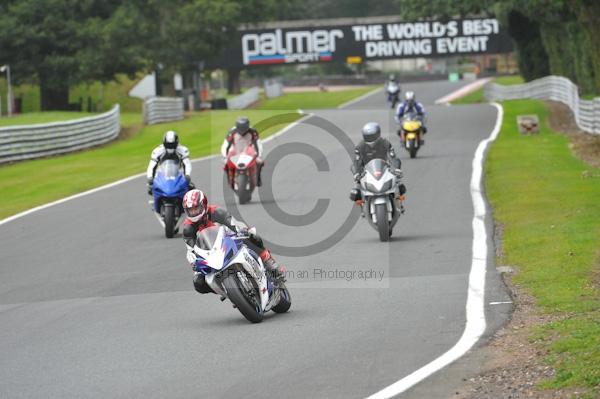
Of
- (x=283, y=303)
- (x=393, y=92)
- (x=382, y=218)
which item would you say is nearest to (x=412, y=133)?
(x=382, y=218)

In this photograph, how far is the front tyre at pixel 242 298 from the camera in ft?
36.6

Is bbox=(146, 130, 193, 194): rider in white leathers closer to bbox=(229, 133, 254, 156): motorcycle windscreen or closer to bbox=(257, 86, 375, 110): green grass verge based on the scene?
bbox=(229, 133, 254, 156): motorcycle windscreen

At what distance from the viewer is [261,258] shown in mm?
11852

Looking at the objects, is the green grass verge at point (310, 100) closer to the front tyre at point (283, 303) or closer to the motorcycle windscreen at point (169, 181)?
the motorcycle windscreen at point (169, 181)

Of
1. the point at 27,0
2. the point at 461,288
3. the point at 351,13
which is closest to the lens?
the point at 461,288

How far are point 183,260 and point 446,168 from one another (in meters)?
12.1

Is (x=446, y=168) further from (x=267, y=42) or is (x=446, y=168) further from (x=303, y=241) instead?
(x=267, y=42)

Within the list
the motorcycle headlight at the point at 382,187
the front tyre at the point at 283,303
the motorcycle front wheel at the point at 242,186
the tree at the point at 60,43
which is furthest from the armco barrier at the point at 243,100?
the front tyre at the point at 283,303

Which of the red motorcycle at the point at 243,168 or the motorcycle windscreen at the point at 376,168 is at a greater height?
the motorcycle windscreen at the point at 376,168

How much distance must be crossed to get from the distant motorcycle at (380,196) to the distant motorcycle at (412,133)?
12.8 m

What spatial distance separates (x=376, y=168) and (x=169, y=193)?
11.5 ft

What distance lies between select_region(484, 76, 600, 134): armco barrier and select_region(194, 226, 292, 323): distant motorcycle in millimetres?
22601

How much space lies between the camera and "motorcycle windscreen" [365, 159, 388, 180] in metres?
16.9

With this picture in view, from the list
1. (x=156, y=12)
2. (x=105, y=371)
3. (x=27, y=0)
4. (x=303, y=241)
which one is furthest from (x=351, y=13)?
(x=105, y=371)
